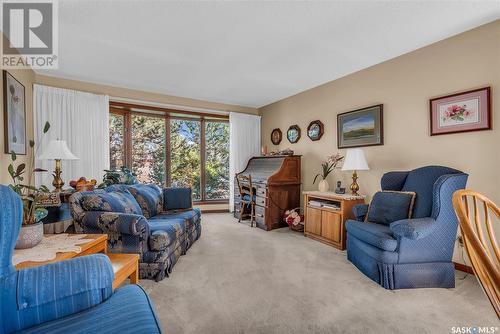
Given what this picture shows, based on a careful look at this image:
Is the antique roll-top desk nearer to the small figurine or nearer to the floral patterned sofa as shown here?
the small figurine

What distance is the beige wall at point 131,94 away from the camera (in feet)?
11.7

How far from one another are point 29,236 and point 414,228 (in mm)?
2763

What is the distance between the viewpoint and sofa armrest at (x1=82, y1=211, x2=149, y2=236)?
2100 millimetres

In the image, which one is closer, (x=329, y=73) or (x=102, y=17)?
(x=102, y=17)

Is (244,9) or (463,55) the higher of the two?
(244,9)

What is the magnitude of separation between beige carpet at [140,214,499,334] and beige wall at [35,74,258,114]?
3064mm

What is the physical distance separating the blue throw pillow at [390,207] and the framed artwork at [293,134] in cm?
222

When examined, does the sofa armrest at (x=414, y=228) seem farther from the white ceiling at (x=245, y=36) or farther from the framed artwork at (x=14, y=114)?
the framed artwork at (x=14, y=114)

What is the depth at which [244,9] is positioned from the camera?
6.47 feet

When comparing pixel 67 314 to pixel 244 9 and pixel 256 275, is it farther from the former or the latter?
pixel 244 9

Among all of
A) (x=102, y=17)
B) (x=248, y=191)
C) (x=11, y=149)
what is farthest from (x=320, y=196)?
(x=11, y=149)

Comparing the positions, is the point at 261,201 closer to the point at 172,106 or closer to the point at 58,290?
the point at 172,106

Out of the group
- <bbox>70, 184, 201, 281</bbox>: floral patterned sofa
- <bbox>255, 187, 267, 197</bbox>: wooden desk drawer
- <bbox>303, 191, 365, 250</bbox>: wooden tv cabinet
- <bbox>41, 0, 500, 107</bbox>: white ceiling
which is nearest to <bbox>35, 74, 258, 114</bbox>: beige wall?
<bbox>41, 0, 500, 107</bbox>: white ceiling

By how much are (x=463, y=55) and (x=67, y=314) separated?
3.74 m
